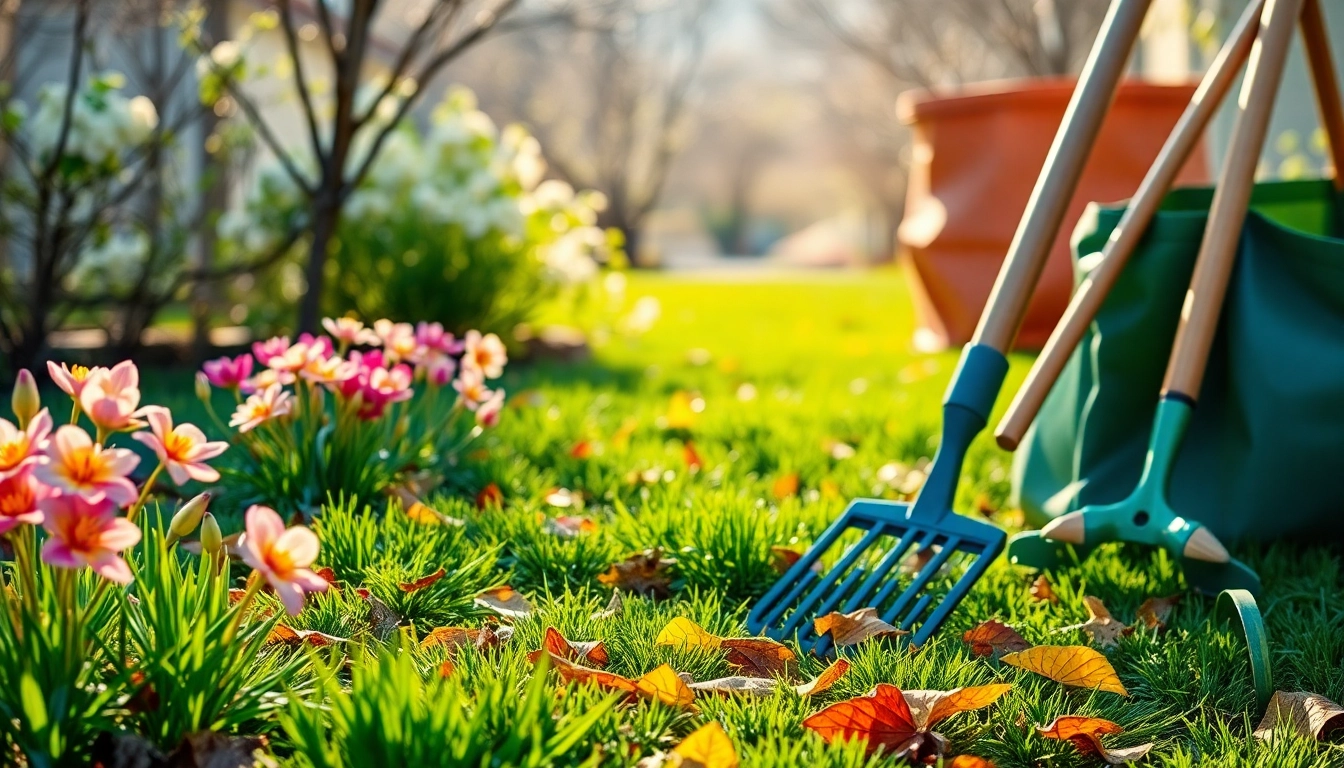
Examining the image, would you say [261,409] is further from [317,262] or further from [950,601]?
[317,262]

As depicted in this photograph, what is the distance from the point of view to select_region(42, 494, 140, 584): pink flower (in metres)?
0.97

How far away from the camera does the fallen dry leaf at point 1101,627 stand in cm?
160

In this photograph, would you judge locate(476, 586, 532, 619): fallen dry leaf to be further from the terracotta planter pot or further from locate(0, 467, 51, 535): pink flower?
the terracotta planter pot

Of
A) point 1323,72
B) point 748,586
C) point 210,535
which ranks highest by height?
point 1323,72

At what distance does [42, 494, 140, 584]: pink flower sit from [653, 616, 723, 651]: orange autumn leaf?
658mm

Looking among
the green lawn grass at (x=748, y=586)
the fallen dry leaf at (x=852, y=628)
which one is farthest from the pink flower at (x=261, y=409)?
the fallen dry leaf at (x=852, y=628)

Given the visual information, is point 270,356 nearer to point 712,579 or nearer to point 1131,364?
point 712,579

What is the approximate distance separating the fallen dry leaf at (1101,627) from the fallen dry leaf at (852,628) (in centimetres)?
25

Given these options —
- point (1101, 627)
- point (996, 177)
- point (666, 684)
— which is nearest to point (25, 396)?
point (666, 684)

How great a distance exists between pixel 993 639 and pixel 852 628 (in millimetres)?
188

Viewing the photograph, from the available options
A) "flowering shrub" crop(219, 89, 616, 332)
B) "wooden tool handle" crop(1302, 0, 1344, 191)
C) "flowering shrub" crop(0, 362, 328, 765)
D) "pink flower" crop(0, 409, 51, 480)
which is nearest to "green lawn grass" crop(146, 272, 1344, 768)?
"flowering shrub" crop(0, 362, 328, 765)

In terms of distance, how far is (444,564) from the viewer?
1.67 m

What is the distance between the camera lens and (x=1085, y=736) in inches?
49.8

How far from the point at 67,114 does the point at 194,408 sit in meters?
0.84
